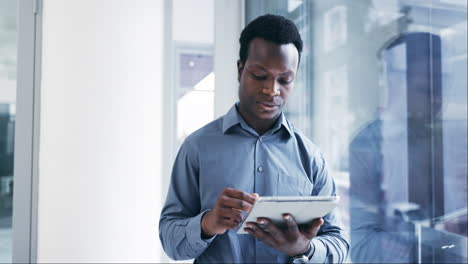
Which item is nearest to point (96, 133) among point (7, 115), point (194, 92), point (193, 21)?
point (7, 115)

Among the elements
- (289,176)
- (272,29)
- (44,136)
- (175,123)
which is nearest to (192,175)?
(289,176)

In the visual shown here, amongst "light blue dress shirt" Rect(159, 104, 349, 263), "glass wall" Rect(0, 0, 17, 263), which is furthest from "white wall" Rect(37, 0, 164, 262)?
"light blue dress shirt" Rect(159, 104, 349, 263)

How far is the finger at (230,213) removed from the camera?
2.39 feet

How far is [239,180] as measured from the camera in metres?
0.87

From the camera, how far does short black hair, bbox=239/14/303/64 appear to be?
2.81ft

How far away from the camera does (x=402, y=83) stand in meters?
1.37

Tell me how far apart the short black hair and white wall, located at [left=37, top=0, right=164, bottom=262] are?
1.21m

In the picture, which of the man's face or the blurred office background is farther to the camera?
the blurred office background

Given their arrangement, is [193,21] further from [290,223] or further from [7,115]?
[290,223]

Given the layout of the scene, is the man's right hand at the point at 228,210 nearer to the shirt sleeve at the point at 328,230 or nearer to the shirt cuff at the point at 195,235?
the shirt cuff at the point at 195,235

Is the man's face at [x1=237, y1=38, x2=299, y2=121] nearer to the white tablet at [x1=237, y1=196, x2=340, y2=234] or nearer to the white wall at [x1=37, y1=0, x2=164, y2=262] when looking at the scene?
the white tablet at [x1=237, y1=196, x2=340, y2=234]

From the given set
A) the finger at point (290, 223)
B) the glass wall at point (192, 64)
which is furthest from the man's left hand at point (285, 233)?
the glass wall at point (192, 64)

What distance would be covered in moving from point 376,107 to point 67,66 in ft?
4.81

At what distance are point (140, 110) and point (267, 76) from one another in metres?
1.29
